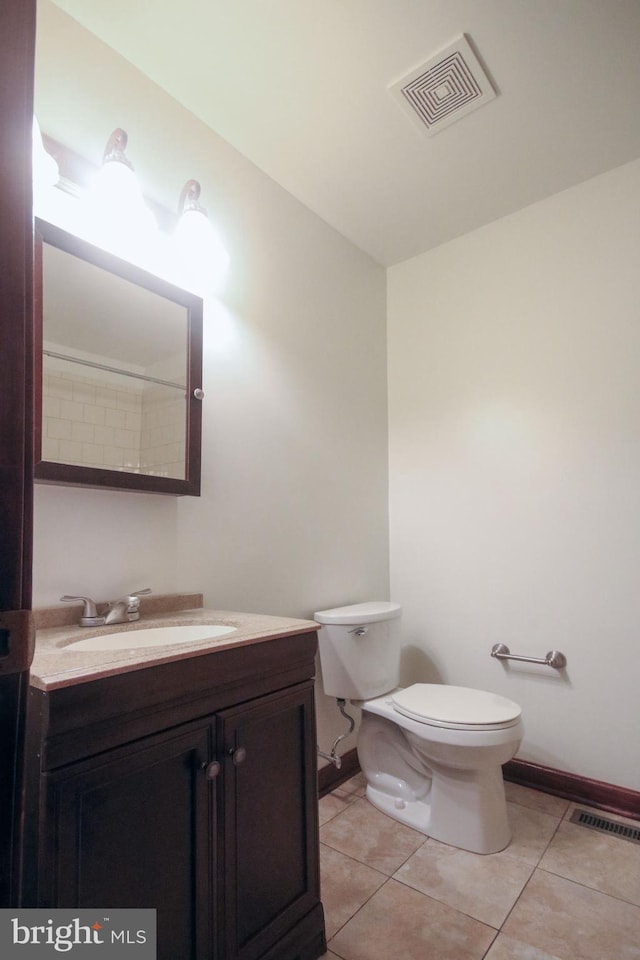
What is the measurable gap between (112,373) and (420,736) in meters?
1.47

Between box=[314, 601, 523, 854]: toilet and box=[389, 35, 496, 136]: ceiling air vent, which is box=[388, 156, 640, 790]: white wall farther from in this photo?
box=[389, 35, 496, 136]: ceiling air vent

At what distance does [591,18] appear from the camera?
4.49 feet

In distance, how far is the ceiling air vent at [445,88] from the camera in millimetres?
1466

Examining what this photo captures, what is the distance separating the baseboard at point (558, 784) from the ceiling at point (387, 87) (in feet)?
7.76

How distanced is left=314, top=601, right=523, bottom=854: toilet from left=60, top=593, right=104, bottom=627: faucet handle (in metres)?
0.86

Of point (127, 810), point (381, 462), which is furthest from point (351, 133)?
point (127, 810)

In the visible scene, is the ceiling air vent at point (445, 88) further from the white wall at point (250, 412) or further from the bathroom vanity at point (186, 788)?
the bathroom vanity at point (186, 788)

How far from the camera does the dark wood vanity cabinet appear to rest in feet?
2.36

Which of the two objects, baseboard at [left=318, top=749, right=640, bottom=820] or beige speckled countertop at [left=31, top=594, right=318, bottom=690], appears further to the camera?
baseboard at [left=318, top=749, right=640, bottom=820]

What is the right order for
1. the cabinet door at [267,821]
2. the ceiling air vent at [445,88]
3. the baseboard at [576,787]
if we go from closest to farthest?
the cabinet door at [267,821] → the ceiling air vent at [445,88] → the baseboard at [576,787]

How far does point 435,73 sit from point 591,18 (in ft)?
1.42

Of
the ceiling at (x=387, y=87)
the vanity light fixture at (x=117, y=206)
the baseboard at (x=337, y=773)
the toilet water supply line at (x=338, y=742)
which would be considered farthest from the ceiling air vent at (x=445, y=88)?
the baseboard at (x=337, y=773)

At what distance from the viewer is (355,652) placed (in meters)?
1.79

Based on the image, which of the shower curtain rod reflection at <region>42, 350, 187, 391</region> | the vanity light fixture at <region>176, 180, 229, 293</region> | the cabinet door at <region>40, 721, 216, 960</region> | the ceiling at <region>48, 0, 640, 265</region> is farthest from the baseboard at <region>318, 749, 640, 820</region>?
the ceiling at <region>48, 0, 640, 265</region>
